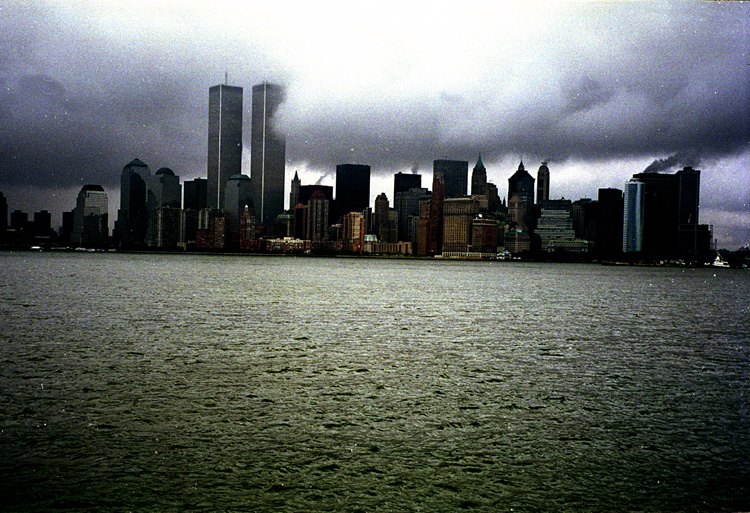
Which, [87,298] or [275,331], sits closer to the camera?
[275,331]

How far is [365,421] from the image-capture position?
1802 cm

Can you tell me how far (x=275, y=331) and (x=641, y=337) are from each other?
22297mm

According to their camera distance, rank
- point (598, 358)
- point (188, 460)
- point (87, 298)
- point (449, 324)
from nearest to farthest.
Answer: point (188, 460) → point (598, 358) → point (449, 324) → point (87, 298)

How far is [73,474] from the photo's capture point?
13383 mm

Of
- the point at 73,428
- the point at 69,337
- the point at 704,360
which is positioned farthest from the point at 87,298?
the point at 704,360

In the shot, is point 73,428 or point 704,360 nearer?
point 73,428

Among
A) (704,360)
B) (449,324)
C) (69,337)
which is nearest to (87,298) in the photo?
(69,337)

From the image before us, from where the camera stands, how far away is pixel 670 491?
43.5ft

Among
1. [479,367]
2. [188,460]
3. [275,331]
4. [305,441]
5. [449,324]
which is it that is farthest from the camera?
[449,324]

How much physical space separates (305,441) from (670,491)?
8.27m

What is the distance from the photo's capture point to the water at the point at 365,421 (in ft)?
42.2

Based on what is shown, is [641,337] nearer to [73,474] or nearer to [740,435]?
[740,435]

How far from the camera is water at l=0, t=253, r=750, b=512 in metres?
12.9

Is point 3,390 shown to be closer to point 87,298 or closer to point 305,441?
point 305,441
